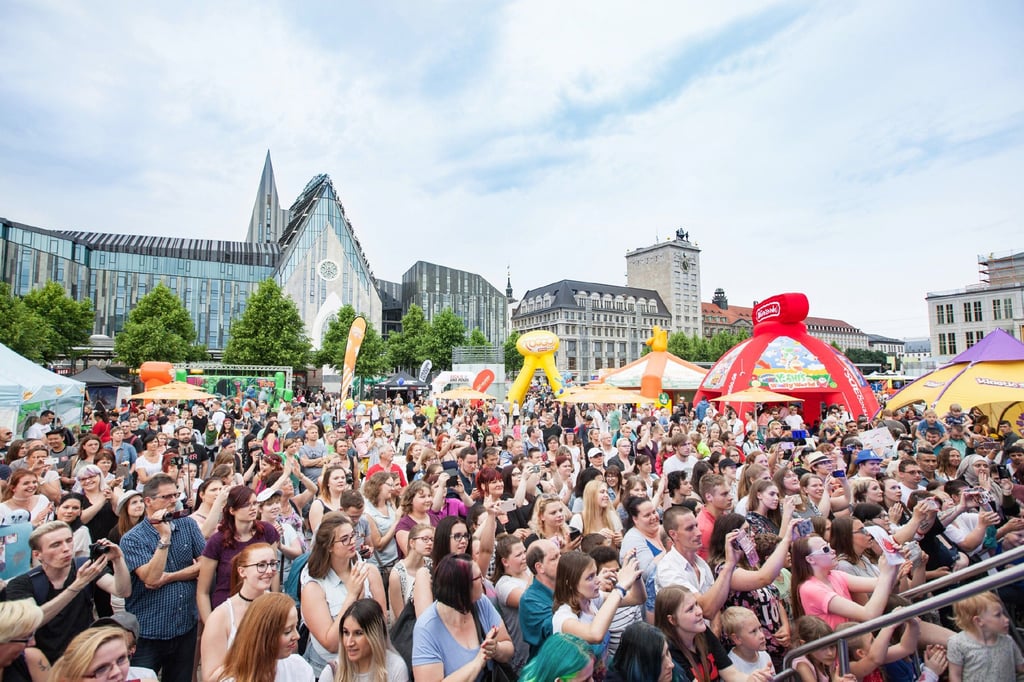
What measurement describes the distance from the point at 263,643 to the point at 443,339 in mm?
51656

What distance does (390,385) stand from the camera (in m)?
36.7

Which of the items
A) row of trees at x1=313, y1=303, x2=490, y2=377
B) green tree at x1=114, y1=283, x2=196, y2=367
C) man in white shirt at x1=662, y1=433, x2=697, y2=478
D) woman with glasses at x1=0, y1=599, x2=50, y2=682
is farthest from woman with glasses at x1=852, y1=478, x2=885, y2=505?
row of trees at x1=313, y1=303, x2=490, y2=377

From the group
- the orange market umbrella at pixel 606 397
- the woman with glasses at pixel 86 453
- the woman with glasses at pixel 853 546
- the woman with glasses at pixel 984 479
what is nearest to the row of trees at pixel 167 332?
the orange market umbrella at pixel 606 397

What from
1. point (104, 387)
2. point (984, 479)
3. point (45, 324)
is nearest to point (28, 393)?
point (984, 479)

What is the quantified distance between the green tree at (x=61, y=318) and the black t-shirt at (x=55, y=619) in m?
45.7

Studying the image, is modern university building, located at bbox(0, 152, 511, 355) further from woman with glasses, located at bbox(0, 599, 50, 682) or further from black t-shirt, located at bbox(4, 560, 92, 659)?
woman with glasses, located at bbox(0, 599, 50, 682)

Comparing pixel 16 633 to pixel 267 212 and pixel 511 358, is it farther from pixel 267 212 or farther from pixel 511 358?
pixel 267 212

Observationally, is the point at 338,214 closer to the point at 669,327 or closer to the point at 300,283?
the point at 300,283

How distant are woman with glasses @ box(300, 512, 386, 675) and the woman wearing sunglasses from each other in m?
2.64

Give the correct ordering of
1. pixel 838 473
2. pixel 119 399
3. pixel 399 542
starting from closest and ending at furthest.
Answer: pixel 399 542
pixel 838 473
pixel 119 399

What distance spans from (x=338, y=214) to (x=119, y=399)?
45.3 metres

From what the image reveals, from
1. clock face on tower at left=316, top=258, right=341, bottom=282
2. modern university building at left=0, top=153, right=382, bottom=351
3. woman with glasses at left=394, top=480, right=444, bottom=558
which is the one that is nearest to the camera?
woman with glasses at left=394, top=480, right=444, bottom=558

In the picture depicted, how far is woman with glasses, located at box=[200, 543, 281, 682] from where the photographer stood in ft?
9.01

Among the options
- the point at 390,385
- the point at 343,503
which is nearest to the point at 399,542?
the point at 343,503
